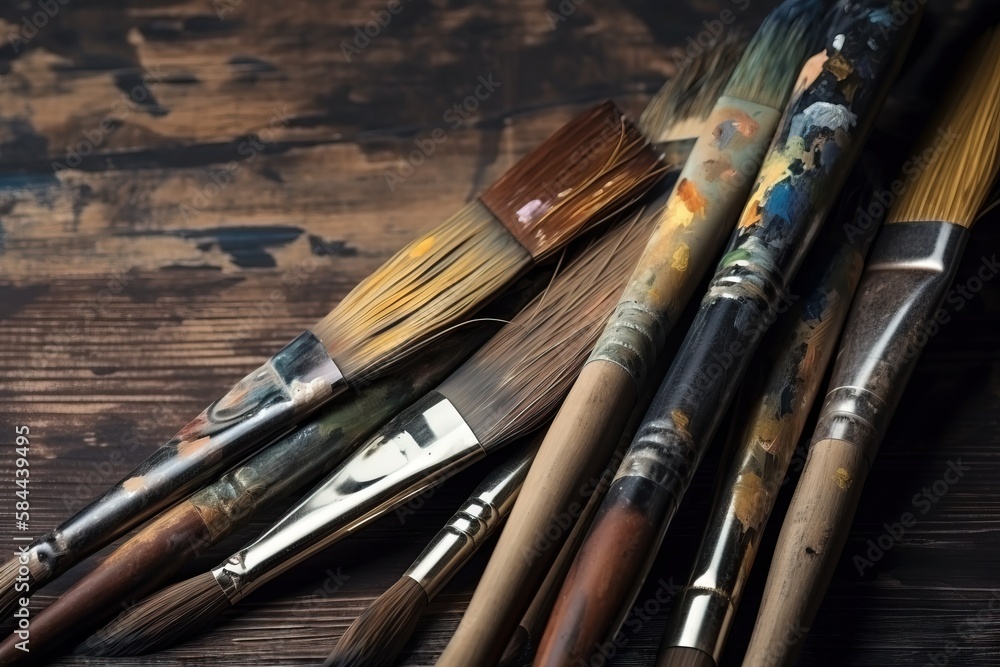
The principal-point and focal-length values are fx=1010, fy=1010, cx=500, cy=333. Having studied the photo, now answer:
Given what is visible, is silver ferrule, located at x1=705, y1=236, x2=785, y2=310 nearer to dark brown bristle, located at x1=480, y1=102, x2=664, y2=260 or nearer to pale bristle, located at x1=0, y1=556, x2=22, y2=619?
dark brown bristle, located at x1=480, y1=102, x2=664, y2=260

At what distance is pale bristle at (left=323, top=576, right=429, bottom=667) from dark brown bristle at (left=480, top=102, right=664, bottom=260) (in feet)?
1.76

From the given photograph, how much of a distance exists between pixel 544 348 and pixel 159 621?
0.64m

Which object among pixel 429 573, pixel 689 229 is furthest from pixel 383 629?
pixel 689 229

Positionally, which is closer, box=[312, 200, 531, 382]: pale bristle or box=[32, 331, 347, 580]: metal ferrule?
box=[32, 331, 347, 580]: metal ferrule

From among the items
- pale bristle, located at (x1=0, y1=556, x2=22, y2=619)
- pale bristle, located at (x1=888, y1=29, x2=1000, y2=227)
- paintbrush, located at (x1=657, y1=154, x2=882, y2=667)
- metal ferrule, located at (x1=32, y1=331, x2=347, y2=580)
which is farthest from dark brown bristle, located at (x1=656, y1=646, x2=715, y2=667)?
pale bristle, located at (x1=0, y1=556, x2=22, y2=619)

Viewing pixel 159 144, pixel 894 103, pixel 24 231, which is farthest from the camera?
pixel 159 144

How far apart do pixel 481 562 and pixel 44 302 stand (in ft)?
2.91

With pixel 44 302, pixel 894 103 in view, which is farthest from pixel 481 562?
pixel 894 103

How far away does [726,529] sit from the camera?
1.31 metres

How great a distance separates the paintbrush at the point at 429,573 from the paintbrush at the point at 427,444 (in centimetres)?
5

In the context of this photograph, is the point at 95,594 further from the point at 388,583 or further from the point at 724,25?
the point at 724,25

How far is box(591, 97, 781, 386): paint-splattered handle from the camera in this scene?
4.56 feet

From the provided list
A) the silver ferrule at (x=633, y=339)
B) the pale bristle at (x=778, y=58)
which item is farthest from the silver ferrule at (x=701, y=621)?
the pale bristle at (x=778, y=58)

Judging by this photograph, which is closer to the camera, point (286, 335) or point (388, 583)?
point (388, 583)
